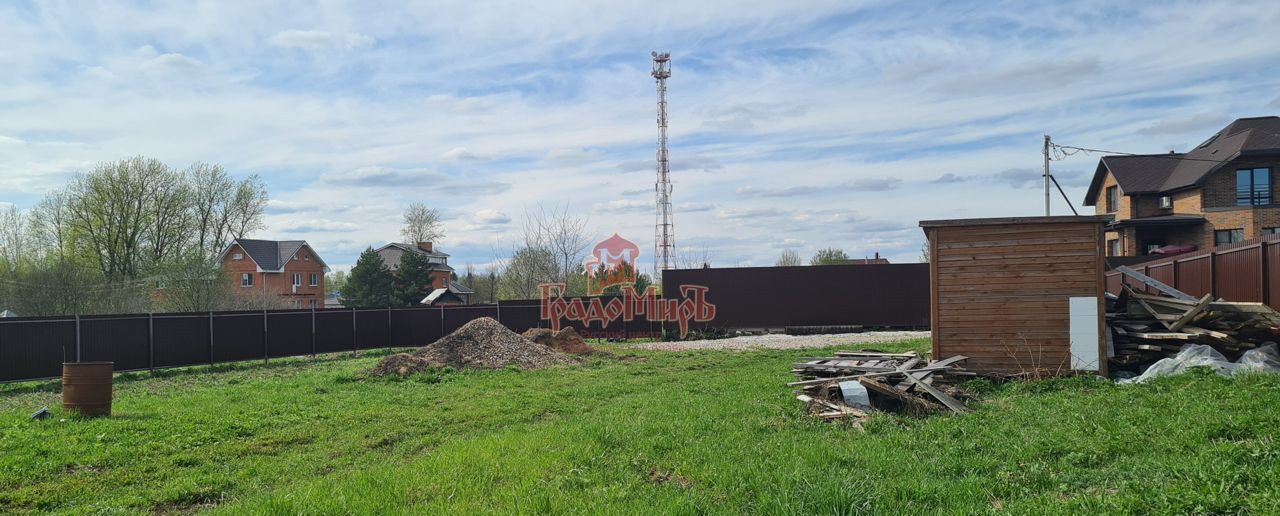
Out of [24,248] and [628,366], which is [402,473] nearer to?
[628,366]

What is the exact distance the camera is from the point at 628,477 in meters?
6.84

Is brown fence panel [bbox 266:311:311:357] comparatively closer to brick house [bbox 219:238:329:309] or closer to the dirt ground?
the dirt ground

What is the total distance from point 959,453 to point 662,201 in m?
35.2

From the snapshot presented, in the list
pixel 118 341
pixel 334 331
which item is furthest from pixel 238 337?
pixel 334 331

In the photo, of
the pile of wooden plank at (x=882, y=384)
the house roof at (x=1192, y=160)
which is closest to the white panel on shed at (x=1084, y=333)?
the pile of wooden plank at (x=882, y=384)

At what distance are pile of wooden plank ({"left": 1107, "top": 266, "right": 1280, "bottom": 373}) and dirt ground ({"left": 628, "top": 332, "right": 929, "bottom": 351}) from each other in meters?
10.6

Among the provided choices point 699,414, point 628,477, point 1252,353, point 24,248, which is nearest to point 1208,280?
point 1252,353

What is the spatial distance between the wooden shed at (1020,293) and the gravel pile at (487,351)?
9671mm

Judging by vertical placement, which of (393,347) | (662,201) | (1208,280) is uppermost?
(662,201)

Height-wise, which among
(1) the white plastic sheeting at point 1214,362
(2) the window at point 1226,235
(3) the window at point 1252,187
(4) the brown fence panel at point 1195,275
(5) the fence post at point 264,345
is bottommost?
(5) the fence post at point 264,345

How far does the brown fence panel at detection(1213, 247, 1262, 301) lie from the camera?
12.7 meters

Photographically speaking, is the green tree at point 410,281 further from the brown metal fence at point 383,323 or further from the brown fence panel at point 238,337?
the brown fence panel at point 238,337

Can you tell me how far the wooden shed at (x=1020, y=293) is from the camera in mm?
12797

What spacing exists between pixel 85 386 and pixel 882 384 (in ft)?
34.4
